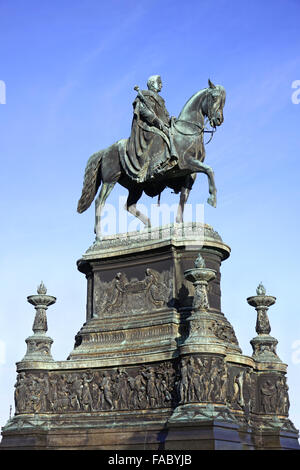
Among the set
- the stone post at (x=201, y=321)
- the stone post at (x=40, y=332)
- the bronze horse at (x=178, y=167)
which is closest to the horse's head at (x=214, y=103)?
the bronze horse at (x=178, y=167)

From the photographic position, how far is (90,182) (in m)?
24.5

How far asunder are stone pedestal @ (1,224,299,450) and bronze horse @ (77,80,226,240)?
152 centimetres

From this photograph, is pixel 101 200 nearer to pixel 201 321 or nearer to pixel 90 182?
pixel 90 182

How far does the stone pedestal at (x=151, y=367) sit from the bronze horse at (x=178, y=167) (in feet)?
4.98

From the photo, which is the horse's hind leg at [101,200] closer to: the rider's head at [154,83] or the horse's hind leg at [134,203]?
the horse's hind leg at [134,203]

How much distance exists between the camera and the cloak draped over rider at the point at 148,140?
2272 cm

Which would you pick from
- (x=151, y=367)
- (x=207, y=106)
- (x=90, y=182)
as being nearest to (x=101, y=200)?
(x=90, y=182)

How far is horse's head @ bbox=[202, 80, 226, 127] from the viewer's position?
873 inches

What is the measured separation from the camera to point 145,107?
23078mm

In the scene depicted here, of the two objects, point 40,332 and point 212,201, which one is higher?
point 212,201

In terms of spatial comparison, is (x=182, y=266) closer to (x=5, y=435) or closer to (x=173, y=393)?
(x=173, y=393)

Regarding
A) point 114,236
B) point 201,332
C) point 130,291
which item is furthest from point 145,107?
point 201,332

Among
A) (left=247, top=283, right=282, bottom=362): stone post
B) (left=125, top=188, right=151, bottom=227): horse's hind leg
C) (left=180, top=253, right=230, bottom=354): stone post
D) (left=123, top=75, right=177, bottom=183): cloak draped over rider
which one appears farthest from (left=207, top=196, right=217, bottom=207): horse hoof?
(left=247, top=283, right=282, bottom=362): stone post

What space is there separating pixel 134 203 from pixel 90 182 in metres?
1.53
